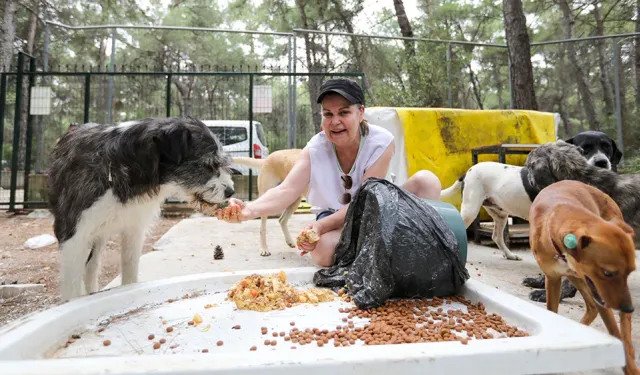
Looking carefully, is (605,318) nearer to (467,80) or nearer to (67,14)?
(467,80)

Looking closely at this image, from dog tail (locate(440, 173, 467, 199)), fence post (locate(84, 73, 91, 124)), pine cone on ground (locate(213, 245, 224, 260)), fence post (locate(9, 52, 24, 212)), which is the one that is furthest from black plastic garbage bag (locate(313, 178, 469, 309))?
fence post (locate(9, 52, 24, 212))

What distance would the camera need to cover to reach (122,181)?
8.11 feet

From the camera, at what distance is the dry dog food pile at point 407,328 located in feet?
5.86

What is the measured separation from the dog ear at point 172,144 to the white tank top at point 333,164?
94 cm

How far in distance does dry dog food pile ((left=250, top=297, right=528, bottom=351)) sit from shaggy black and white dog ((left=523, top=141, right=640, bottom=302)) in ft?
4.97

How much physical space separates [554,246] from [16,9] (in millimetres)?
16008

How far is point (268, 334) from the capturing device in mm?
1940

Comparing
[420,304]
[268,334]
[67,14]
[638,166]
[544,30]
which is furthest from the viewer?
[544,30]

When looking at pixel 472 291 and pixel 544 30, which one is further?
pixel 544 30

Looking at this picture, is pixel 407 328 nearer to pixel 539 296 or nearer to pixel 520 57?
pixel 539 296

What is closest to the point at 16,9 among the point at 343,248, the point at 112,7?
the point at 112,7

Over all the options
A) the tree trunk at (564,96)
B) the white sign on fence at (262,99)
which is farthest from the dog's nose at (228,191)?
the tree trunk at (564,96)

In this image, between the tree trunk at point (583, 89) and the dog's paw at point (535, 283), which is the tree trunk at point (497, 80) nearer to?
the tree trunk at point (583, 89)

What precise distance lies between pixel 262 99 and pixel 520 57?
5.28 metres
